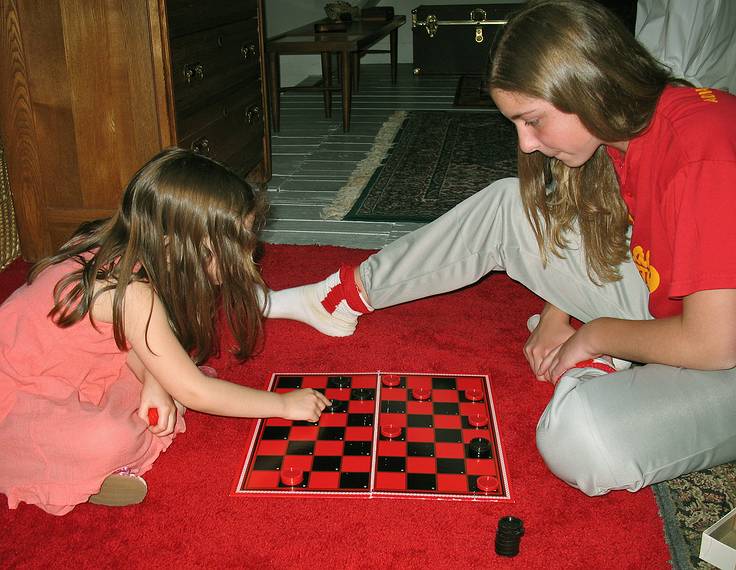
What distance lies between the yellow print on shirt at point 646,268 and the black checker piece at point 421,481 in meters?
0.43

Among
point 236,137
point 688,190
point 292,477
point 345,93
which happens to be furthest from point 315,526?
point 345,93

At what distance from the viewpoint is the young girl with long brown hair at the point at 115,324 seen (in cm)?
111

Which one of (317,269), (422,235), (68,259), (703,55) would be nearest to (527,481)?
(422,235)

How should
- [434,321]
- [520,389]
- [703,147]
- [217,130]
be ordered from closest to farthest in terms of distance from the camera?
[703,147]
[520,389]
[434,321]
[217,130]

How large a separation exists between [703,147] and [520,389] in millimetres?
616

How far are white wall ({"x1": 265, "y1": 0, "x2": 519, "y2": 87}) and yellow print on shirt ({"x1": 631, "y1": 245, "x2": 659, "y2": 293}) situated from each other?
181 inches

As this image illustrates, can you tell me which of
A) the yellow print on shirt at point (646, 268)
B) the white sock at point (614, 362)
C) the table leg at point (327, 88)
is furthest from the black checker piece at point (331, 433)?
the table leg at point (327, 88)

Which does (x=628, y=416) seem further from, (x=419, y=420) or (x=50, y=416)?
(x=50, y=416)

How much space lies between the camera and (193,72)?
196cm

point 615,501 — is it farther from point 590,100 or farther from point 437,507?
point 590,100

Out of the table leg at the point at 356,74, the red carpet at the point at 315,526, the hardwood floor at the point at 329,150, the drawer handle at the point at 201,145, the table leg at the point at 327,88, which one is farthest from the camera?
the table leg at the point at 356,74

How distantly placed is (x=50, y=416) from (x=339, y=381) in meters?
0.51

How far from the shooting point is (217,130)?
7.10 feet

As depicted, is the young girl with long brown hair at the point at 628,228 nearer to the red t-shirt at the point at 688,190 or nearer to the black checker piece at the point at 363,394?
the red t-shirt at the point at 688,190
